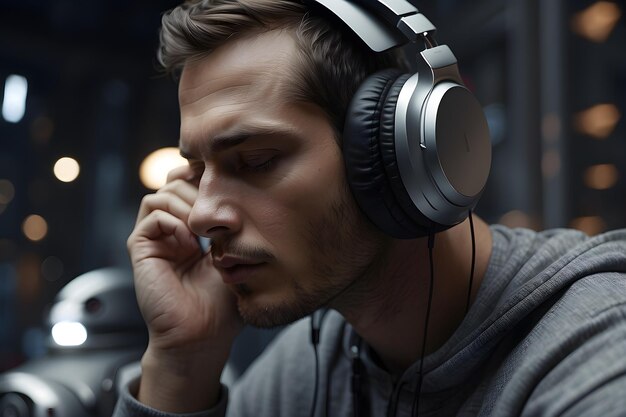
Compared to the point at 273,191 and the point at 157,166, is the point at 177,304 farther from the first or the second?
the point at 157,166

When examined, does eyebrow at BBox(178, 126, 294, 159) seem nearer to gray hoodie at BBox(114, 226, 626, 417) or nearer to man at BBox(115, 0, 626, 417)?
man at BBox(115, 0, 626, 417)

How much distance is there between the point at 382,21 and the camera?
34.4 inches

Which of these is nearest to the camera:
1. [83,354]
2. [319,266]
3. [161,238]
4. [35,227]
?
[319,266]

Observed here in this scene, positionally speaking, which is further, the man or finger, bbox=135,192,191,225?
finger, bbox=135,192,191,225

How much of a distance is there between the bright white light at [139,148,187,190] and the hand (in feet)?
1.47

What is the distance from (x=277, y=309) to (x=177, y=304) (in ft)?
0.72

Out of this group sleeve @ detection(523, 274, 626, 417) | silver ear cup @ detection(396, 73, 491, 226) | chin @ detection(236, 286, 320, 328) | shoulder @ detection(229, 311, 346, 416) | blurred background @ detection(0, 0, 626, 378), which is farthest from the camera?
blurred background @ detection(0, 0, 626, 378)

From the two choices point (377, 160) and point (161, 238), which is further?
point (161, 238)

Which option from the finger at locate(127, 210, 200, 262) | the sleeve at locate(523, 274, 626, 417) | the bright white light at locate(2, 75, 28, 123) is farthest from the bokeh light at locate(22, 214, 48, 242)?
the sleeve at locate(523, 274, 626, 417)

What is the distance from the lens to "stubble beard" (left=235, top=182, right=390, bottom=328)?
86 cm

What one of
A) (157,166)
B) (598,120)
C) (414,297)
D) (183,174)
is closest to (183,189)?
(183,174)

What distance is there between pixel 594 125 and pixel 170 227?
1.50 m

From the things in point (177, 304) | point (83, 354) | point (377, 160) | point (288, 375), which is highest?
point (377, 160)

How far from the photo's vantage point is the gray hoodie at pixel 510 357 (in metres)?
0.67
